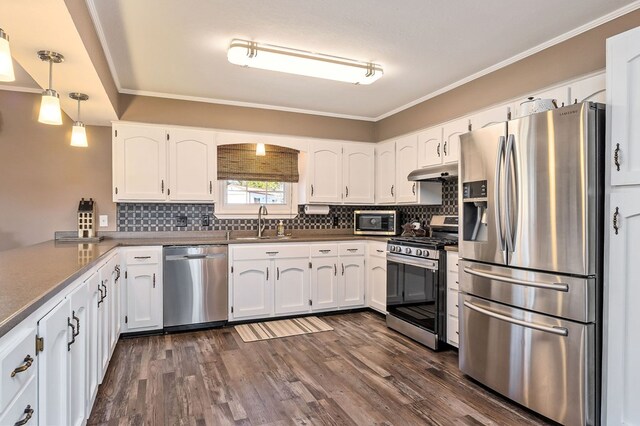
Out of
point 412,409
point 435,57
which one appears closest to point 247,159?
point 435,57

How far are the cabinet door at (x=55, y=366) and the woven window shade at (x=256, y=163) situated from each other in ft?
9.74

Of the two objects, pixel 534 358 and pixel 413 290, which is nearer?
pixel 534 358

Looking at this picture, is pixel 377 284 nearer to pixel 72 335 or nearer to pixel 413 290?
pixel 413 290

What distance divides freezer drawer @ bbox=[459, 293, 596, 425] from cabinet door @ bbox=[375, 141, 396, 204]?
207 cm

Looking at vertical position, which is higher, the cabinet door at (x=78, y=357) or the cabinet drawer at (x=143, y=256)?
the cabinet drawer at (x=143, y=256)

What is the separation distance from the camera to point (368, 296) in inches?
178

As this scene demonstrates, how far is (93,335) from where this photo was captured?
214 centimetres

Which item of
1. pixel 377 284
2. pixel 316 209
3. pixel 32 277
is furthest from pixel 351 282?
pixel 32 277

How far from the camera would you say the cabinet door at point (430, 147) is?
149 inches

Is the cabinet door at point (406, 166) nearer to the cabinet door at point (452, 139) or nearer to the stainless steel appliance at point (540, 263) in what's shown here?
the cabinet door at point (452, 139)

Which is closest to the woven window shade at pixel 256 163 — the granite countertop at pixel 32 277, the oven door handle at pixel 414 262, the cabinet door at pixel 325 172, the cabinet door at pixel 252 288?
the cabinet door at pixel 325 172

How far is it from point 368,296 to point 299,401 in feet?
7.30

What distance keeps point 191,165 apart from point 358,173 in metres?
2.02

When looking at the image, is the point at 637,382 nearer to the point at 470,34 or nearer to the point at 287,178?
the point at 470,34
